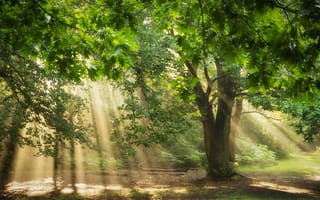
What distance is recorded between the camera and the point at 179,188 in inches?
667

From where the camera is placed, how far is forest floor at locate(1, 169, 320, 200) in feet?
47.9

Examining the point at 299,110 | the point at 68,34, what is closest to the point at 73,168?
the point at 299,110

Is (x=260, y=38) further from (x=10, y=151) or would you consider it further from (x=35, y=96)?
(x=10, y=151)

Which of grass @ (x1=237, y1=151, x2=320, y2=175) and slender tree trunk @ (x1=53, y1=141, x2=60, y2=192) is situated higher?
slender tree trunk @ (x1=53, y1=141, x2=60, y2=192)

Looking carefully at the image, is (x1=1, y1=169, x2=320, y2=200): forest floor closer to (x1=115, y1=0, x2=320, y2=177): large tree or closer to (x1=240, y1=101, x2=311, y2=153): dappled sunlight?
(x1=115, y1=0, x2=320, y2=177): large tree

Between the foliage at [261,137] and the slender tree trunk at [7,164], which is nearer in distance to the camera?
the slender tree trunk at [7,164]

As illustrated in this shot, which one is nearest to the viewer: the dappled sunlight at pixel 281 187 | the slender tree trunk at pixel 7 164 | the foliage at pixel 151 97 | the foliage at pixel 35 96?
the foliage at pixel 35 96

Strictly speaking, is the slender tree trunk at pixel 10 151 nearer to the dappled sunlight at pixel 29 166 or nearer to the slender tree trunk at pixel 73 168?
the dappled sunlight at pixel 29 166

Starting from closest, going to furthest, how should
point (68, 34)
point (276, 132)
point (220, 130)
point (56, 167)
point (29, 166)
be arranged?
point (68, 34), point (220, 130), point (29, 166), point (56, 167), point (276, 132)

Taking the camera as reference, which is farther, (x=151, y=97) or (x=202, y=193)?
(x=202, y=193)

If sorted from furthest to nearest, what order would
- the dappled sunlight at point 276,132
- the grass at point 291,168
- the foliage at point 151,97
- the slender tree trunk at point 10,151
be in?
the dappled sunlight at point 276,132 → the grass at point 291,168 → the slender tree trunk at point 10,151 → the foliage at point 151,97

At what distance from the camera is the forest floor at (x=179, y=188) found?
14593mm

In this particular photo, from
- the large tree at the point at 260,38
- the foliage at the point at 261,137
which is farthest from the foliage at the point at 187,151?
the large tree at the point at 260,38

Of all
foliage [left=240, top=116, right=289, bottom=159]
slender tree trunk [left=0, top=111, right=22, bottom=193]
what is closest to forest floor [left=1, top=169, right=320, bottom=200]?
slender tree trunk [left=0, top=111, right=22, bottom=193]
